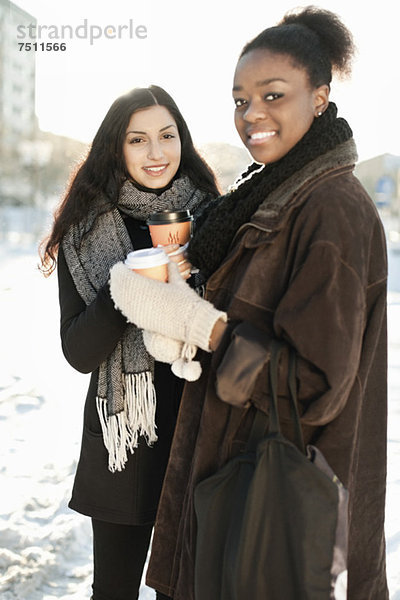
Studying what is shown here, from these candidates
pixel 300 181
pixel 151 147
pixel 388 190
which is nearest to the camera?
pixel 300 181

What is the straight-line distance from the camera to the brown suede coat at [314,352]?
1.23 meters

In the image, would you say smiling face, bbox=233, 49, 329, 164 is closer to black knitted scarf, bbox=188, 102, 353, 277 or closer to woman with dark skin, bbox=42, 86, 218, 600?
black knitted scarf, bbox=188, 102, 353, 277

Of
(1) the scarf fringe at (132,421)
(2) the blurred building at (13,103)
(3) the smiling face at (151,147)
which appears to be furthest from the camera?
(2) the blurred building at (13,103)

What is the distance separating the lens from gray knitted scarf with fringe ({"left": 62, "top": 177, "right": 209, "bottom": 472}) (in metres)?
1.89

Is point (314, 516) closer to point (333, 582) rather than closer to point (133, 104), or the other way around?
point (333, 582)

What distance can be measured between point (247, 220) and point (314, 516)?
0.69 m

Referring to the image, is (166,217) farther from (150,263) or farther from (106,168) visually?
(106,168)

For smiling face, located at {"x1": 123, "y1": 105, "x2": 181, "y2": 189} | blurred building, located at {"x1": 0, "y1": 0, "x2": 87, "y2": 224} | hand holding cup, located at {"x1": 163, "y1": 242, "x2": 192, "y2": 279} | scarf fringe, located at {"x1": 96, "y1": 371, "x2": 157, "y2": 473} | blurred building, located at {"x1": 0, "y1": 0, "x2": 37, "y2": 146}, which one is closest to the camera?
hand holding cup, located at {"x1": 163, "y1": 242, "x2": 192, "y2": 279}

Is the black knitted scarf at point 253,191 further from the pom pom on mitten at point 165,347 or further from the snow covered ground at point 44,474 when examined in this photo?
the snow covered ground at point 44,474

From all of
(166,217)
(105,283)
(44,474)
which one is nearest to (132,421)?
(105,283)

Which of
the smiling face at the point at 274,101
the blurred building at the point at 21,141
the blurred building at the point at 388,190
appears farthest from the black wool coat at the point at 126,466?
the blurred building at the point at 21,141

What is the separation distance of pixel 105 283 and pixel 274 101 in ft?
2.60

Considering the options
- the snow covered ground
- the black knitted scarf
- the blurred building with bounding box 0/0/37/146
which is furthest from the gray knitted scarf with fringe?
the blurred building with bounding box 0/0/37/146

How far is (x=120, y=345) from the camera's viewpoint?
1938mm
